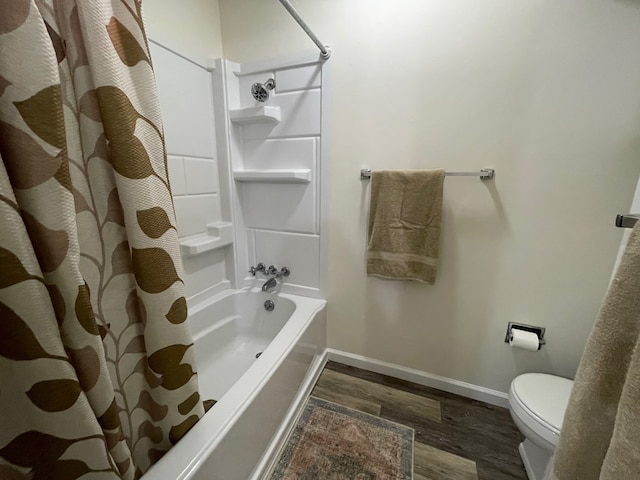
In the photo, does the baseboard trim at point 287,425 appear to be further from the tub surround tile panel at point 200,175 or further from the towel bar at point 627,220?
the towel bar at point 627,220

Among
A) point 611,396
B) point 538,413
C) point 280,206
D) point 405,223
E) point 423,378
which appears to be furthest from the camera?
point 280,206

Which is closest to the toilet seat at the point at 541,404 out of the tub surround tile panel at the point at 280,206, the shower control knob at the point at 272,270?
the tub surround tile panel at the point at 280,206

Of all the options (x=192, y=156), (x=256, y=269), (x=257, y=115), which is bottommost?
(x=256, y=269)

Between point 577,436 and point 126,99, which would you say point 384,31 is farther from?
point 577,436

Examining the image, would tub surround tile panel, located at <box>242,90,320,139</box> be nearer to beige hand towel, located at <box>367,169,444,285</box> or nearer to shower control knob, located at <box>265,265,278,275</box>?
beige hand towel, located at <box>367,169,444,285</box>

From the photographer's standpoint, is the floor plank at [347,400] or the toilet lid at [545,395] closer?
the toilet lid at [545,395]

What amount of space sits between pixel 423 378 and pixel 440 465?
0.46 metres

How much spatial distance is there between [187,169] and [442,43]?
1.46m

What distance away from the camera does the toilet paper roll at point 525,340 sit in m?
1.21

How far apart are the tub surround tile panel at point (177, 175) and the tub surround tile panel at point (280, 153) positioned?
0.42 m

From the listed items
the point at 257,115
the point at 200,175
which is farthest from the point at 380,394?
the point at 257,115

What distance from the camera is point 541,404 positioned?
1019 millimetres

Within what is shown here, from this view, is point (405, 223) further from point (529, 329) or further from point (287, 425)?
point (287, 425)

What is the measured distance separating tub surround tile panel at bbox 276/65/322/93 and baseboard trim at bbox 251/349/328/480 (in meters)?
1.70
